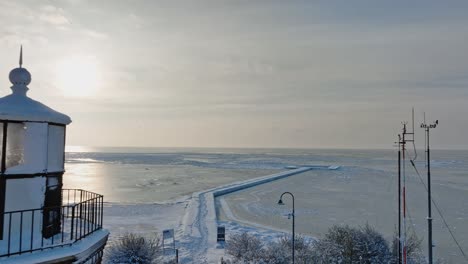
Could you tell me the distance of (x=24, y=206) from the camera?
661 cm

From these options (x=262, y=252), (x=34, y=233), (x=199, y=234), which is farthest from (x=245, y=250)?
(x=34, y=233)

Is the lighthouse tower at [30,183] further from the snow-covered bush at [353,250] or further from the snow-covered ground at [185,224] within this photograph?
the snow-covered bush at [353,250]

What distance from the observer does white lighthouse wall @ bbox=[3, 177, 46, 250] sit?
6.47 meters

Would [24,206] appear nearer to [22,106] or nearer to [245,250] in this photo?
[22,106]

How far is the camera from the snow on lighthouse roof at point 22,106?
21.5ft

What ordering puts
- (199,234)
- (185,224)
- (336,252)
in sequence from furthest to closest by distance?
(185,224) → (199,234) → (336,252)

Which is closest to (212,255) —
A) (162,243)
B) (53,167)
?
(162,243)

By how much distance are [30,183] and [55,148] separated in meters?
0.82

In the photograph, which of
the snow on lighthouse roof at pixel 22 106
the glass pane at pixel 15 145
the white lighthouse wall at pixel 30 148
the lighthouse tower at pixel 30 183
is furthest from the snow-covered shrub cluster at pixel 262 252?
the glass pane at pixel 15 145

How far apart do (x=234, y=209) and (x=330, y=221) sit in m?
11.0

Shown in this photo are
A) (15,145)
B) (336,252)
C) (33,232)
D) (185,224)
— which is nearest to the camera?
(15,145)

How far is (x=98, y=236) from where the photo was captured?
790cm

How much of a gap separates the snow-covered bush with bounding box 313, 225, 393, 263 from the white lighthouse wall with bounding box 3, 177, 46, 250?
50.5ft

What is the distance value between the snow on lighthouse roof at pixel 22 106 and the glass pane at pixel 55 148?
0.60 ft
